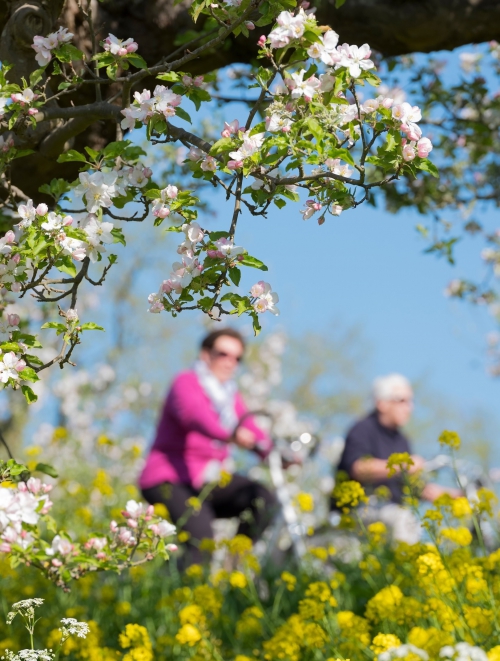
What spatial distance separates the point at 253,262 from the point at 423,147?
0.57 m

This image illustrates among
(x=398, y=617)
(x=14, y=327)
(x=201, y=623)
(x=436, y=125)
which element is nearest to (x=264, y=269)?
(x=14, y=327)

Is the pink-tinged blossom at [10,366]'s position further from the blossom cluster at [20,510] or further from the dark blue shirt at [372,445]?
the dark blue shirt at [372,445]

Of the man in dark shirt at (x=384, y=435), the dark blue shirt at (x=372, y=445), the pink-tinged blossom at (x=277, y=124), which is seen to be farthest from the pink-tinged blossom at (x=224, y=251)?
the dark blue shirt at (x=372, y=445)

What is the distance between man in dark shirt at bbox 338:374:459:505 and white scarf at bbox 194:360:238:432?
102 centimetres

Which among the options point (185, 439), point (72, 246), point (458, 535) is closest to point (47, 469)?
point (72, 246)

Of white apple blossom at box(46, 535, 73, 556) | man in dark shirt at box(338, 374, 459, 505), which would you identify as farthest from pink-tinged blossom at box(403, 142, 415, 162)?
man in dark shirt at box(338, 374, 459, 505)

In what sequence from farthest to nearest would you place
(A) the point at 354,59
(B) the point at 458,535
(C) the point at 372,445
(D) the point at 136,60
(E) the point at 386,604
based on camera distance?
1. (C) the point at 372,445
2. (B) the point at 458,535
3. (E) the point at 386,604
4. (D) the point at 136,60
5. (A) the point at 354,59

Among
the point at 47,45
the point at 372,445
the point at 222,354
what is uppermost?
the point at 222,354

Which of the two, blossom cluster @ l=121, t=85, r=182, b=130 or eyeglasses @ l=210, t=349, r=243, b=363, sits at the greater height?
eyeglasses @ l=210, t=349, r=243, b=363

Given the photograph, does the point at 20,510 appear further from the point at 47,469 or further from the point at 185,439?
the point at 185,439

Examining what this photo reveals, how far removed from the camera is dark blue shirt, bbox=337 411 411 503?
634 centimetres

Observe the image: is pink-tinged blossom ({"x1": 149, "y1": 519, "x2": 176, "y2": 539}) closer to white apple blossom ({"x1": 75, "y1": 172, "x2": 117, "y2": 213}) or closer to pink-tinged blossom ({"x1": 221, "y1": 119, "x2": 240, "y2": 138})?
white apple blossom ({"x1": 75, "y1": 172, "x2": 117, "y2": 213})

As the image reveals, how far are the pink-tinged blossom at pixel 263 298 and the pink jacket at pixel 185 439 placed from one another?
3483 millimetres

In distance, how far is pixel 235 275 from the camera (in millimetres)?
2215
